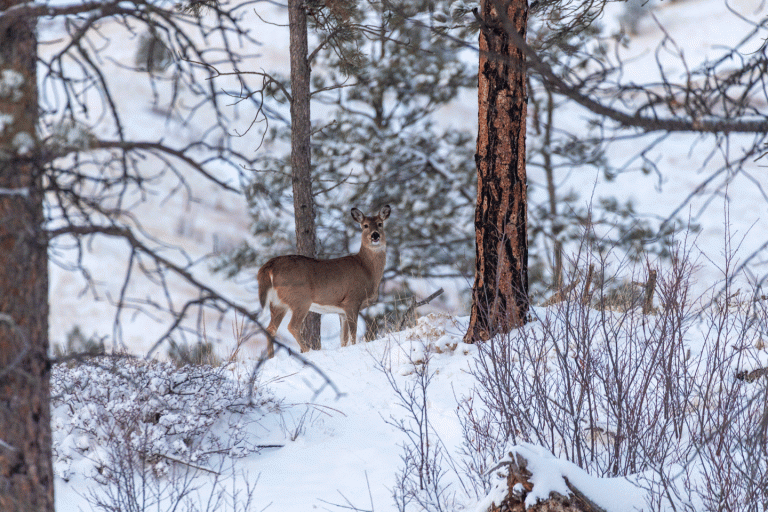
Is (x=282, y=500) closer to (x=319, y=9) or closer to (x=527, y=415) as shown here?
(x=527, y=415)

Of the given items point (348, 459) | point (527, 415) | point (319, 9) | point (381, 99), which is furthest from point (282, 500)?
point (381, 99)

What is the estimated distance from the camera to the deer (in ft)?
32.5

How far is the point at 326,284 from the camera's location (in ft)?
33.8

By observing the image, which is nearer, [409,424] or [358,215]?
[409,424]

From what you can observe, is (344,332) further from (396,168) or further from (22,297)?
(22,297)

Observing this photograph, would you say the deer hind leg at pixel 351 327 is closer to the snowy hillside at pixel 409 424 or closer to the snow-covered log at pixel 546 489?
the snowy hillside at pixel 409 424

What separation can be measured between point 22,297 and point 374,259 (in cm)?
798

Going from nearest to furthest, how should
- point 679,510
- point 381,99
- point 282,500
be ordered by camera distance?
point 679,510 → point 282,500 → point 381,99

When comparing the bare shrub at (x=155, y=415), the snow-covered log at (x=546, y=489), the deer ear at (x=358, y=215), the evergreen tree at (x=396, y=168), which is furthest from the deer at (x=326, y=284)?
the snow-covered log at (x=546, y=489)

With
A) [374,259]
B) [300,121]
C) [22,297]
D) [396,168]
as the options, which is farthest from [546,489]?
[396,168]

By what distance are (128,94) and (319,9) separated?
25268 mm

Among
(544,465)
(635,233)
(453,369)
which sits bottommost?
(544,465)

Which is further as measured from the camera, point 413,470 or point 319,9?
point 319,9

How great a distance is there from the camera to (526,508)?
13.8 ft
